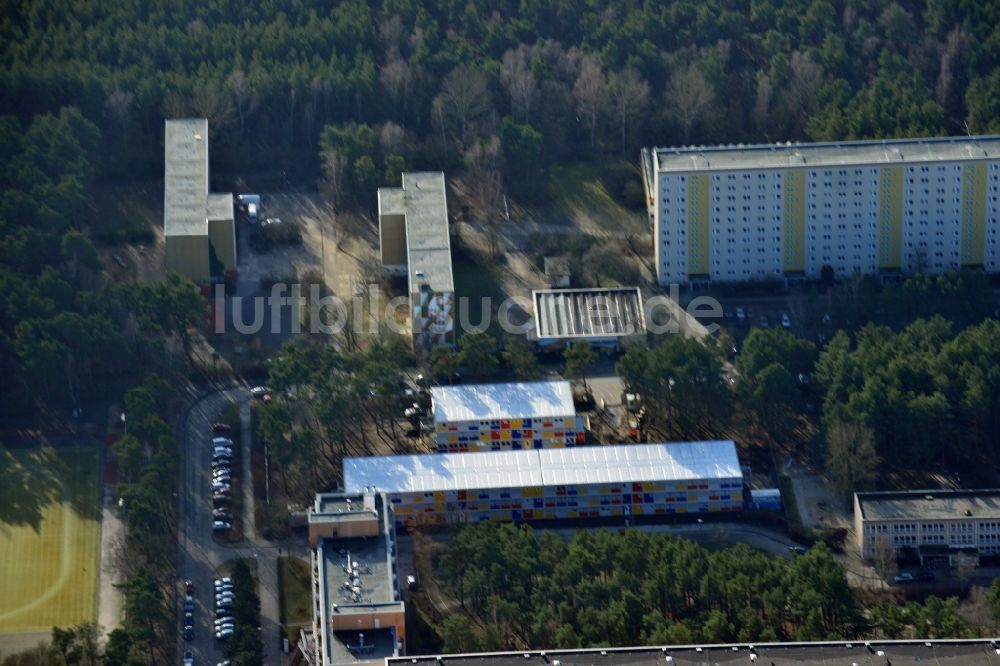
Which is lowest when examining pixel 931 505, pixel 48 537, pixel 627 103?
pixel 48 537

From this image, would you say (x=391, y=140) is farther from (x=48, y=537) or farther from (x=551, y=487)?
(x=48, y=537)

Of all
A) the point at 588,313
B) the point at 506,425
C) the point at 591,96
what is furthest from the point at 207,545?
the point at 591,96

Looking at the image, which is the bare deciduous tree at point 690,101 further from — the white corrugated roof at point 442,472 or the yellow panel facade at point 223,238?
the white corrugated roof at point 442,472

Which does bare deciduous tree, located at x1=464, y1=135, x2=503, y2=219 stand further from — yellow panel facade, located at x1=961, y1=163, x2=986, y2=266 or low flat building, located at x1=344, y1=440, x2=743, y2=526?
yellow panel facade, located at x1=961, y1=163, x2=986, y2=266

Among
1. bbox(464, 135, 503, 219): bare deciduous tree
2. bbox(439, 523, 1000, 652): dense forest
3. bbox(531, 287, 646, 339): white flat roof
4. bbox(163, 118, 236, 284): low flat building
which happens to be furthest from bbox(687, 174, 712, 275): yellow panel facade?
bbox(439, 523, 1000, 652): dense forest

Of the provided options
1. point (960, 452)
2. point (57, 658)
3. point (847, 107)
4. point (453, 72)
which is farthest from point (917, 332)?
point (57, 658)

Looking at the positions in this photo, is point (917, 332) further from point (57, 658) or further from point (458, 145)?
point (57, 658)

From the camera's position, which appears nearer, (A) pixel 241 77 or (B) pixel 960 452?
(B) pixel 960 452
